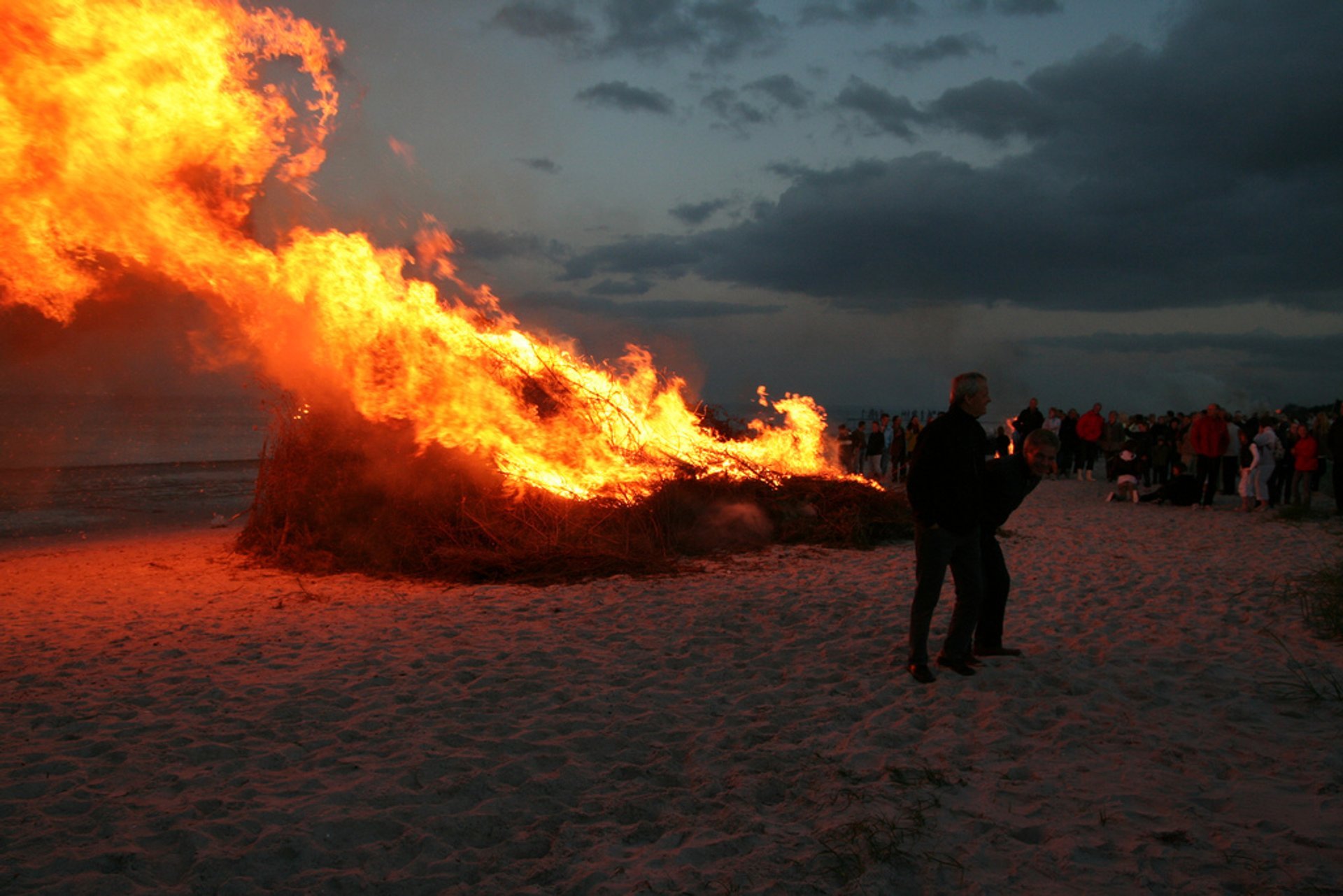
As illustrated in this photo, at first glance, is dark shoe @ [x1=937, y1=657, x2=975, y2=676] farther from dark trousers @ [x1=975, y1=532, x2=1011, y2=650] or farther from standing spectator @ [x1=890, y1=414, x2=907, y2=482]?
standing spectator @ [x1=890, y1=414, x2=907, y2=482]

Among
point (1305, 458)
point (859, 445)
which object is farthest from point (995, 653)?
point (859, 445)

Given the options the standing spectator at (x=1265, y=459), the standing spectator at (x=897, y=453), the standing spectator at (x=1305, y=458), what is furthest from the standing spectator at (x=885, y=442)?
the standing spectator at (x=1305, y=458)

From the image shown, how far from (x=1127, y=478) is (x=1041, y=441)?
12.9 m

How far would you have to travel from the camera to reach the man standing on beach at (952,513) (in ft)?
17.0

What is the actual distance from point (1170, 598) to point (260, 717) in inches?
309

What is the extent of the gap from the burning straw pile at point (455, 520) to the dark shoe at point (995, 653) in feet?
13.8

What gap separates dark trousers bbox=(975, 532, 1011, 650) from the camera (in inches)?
231

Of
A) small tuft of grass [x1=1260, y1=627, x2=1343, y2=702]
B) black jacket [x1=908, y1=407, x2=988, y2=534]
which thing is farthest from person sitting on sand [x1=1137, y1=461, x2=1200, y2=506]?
black jacket [x1=908, y1=407, x2=988, y2=534]

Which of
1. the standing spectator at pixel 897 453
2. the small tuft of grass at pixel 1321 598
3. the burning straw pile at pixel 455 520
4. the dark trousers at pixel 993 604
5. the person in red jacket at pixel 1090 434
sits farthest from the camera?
the standing spectator at pixel 897 453

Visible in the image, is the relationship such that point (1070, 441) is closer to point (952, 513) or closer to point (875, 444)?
point (875, 444)

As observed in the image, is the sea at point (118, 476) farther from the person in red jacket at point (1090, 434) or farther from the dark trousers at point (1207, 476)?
the person in red jacket at point (1090, 434)

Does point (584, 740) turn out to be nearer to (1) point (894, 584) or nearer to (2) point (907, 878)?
(2) point (907, 878)

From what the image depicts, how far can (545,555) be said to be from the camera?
372 inches

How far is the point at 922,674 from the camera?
5.44 metres
